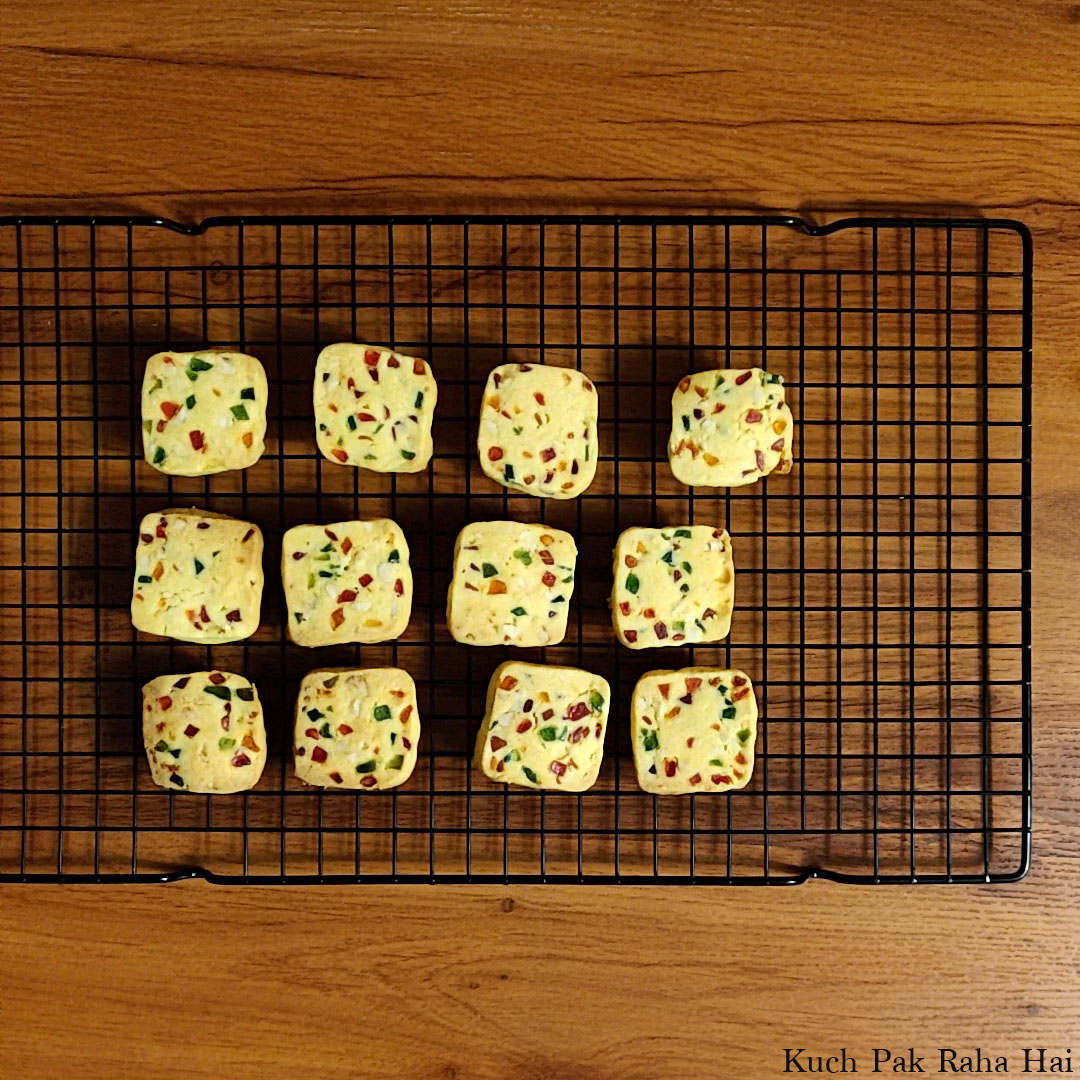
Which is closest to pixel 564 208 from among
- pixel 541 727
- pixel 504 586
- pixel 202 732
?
pixel 504 586

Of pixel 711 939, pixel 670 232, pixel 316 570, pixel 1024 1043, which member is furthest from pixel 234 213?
pixel 1024 1043

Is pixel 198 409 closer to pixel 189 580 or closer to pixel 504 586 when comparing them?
pixel 189 580

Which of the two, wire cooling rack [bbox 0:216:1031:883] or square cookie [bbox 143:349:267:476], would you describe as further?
wire cooling rack [bbox 0:216:1031:883]

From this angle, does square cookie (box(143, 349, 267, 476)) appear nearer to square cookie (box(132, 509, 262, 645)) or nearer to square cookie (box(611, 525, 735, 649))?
square cookie (box(132, 509, 262, 645))

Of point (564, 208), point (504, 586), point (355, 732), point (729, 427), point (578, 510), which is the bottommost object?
point (355, 732)

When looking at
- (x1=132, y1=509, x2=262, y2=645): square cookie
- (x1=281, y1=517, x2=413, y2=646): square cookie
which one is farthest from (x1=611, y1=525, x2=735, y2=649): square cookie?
(x1=132, y1=509, x2=262, y2=645): square cookie

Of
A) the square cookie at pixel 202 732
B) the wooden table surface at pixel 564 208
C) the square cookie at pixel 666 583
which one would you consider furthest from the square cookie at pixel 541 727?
the square cookie at pixel 202 732

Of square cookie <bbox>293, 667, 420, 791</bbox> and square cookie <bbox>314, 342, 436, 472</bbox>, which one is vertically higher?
square cookie <bbox>314, 342, 436, 472</bbox>

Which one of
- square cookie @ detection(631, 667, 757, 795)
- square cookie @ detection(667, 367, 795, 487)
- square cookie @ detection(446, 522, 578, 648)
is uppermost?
square cookie @ detection(667, 367, 795, 487)
